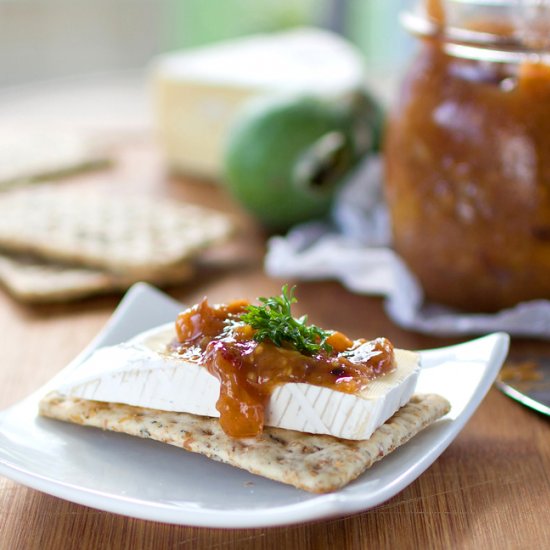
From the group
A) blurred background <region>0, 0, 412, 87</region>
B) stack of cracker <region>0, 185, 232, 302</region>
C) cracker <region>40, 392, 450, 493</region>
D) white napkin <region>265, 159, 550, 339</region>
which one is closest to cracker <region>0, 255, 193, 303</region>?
stack of cracker <region>0, 185, 232, 302</region>

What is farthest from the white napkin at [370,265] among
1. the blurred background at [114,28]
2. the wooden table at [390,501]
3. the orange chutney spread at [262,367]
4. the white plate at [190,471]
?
the blurred background at [114,28]

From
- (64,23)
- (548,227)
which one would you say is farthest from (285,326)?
(64,23)

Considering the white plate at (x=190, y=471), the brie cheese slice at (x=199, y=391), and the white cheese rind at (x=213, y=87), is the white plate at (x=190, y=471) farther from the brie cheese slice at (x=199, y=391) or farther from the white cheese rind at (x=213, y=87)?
the white cheese rind at (x=213, y=87)

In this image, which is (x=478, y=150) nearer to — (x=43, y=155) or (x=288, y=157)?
(x=288, y=157)

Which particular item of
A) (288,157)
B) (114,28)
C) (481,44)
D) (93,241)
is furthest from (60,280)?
(114,28)

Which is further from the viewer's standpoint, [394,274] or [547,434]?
[394,274]

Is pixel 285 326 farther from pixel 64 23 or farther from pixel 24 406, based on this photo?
pixel 64 23

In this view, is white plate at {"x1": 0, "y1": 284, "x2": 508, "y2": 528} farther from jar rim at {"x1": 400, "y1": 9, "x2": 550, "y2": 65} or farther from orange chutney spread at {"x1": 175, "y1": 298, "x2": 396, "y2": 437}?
jar rim at {"x1": 400, "y1": 9, "x2": 550, "y2": 65}
